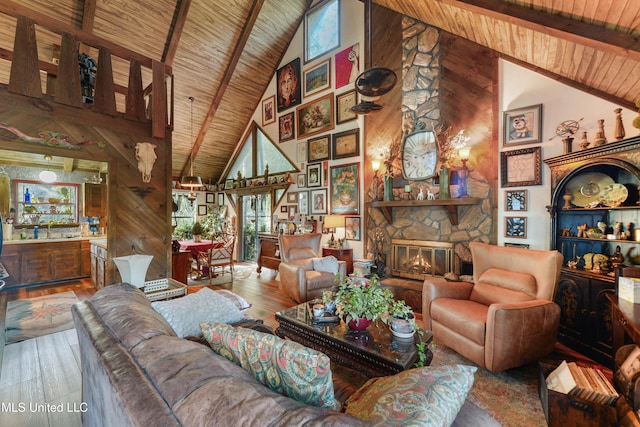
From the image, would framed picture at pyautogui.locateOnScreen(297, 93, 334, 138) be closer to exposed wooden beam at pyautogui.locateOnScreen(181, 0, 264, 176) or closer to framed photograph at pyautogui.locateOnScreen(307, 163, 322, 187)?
framed photograph at pyautogui.locateOnScreen(307, 163, 322, 187)

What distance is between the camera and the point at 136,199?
11.6 feet

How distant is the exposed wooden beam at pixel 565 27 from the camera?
6.71 ft

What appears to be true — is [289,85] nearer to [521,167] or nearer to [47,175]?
[521,167]

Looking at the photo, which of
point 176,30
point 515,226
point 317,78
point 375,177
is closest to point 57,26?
point 176,30

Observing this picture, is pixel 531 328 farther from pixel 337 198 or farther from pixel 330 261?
pixel 337 198

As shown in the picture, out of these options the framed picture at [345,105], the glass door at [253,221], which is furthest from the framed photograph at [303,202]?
the framed picture at [345,105]

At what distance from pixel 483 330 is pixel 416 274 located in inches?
93.3

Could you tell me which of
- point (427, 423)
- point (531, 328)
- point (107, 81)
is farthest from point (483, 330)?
point (107, 81)

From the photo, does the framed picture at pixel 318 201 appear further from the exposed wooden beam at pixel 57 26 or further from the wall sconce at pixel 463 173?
the exposed wooden beam at pixel 57 26

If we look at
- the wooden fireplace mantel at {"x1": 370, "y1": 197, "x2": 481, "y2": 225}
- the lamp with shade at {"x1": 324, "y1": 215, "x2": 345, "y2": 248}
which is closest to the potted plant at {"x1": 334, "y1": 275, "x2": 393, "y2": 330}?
the wooden fireplace mantel at {"x1": 370, "y1": 197, "x2": 481, "y2": 225}

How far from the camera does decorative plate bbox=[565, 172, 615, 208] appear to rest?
290 centimetres

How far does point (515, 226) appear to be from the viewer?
12.3 ft

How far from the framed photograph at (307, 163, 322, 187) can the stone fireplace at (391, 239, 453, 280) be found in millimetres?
2283

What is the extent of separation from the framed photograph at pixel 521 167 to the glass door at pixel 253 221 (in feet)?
18.6
